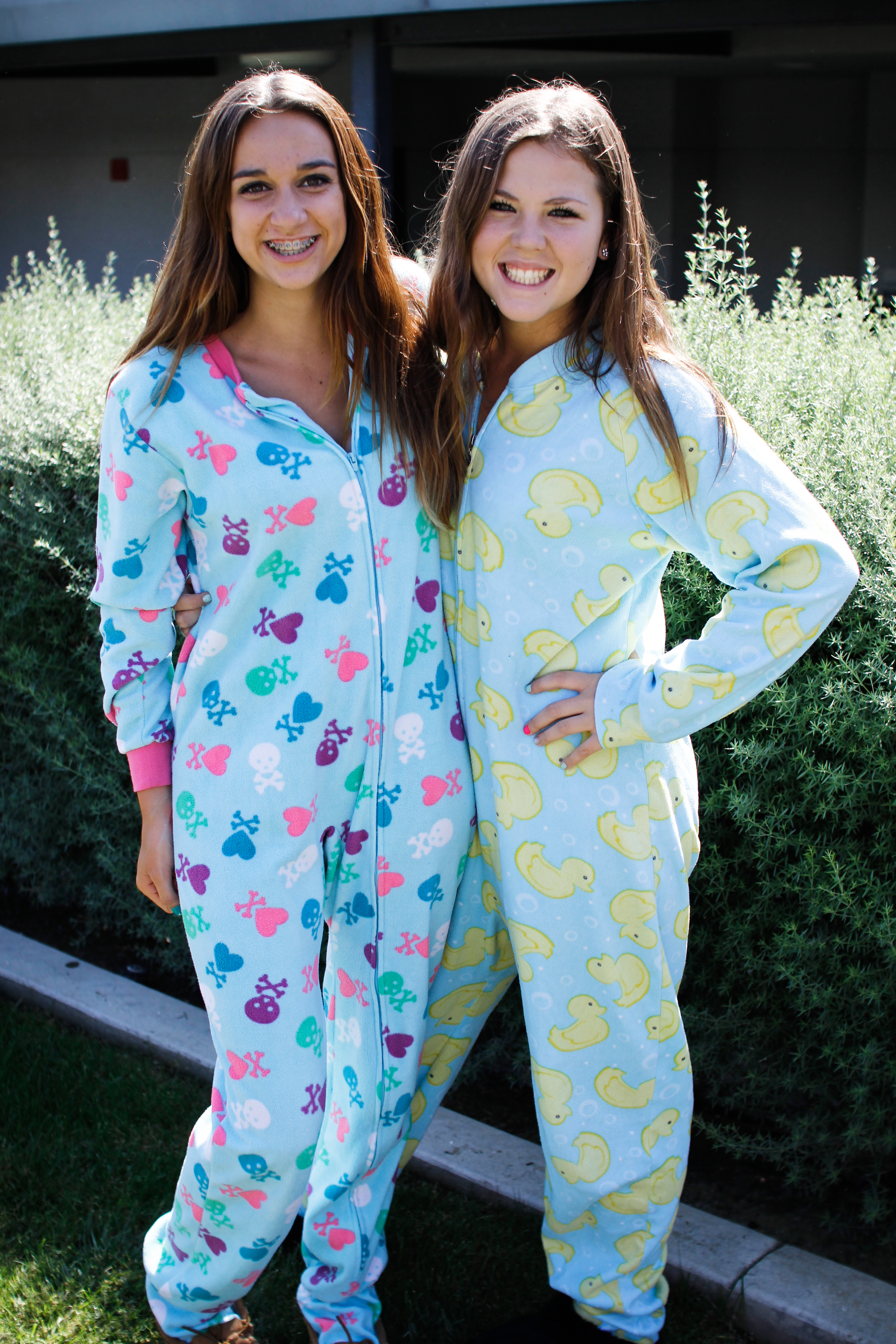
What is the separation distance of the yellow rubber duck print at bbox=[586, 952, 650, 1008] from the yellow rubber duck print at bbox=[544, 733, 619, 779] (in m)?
0.29

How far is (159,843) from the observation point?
1.98 meters

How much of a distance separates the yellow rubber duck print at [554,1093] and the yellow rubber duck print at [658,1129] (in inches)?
5.3

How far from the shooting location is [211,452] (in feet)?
5.94

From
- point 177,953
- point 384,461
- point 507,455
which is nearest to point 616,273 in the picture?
point 507,455

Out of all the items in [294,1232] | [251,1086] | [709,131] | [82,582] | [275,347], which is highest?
[709,131]

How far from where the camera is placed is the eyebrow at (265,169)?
1809 millimetres

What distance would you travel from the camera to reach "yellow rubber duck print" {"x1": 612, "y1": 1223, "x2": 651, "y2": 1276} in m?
2.06

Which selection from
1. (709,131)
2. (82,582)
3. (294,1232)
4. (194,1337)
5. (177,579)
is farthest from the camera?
(709,131)

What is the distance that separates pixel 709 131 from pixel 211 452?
8.19m

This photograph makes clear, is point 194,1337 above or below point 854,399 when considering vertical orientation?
below

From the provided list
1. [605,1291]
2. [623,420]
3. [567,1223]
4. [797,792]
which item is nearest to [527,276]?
[623,420]

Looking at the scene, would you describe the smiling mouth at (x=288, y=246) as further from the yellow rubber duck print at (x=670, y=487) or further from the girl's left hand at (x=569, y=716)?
the girl's left hand at (x=569, y=716)

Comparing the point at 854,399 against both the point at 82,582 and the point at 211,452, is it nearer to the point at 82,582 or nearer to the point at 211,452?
the point at 211,452

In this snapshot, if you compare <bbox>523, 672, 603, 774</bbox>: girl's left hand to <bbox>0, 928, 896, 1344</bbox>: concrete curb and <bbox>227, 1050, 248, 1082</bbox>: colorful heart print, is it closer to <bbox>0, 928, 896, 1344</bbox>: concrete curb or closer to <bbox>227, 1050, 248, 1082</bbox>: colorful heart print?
<bbox>227, 1050, 248, 1082</bbox>: colorful heart print
